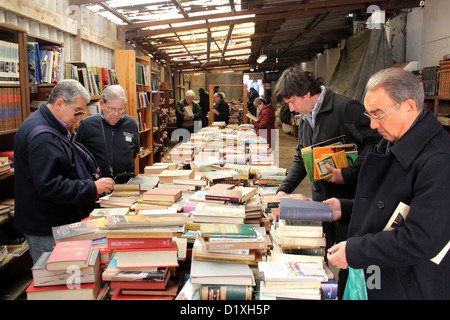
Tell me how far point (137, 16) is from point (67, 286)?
6196 millimetres

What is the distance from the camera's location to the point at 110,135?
346 centimetres

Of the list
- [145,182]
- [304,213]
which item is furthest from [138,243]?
[145,182]

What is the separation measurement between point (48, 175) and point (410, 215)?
76.5 inches

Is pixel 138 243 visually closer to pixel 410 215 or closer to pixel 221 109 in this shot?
pixel 410 215

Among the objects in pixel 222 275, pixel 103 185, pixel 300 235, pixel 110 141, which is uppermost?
pixel 110 141

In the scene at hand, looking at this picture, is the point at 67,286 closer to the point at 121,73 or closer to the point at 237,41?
the point at 121,73

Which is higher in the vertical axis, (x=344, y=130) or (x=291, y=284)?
(x=344, y=130)

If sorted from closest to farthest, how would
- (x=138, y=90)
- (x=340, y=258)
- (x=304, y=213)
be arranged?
(x=340, y=258) → (x=304, y=213) → (x=138, y=90)

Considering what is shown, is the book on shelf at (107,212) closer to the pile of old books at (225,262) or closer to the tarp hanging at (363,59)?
the pile of old books at (225,262)

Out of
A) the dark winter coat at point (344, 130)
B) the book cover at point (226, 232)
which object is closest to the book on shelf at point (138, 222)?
the book cover at point (226, 232)

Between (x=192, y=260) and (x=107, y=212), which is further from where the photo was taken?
(x=107, y=212)

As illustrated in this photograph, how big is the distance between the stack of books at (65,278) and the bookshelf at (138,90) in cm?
463

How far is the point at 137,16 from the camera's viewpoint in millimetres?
6898

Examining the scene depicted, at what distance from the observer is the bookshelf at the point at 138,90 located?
6199 mm
